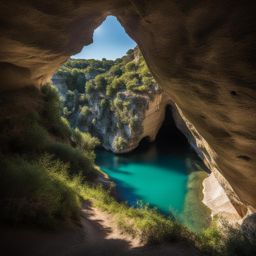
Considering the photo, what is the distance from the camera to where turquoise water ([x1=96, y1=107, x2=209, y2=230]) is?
14.0 meters

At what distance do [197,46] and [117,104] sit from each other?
2292 cm

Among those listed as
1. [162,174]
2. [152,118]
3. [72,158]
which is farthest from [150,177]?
[72,158]

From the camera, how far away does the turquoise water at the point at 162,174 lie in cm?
1402

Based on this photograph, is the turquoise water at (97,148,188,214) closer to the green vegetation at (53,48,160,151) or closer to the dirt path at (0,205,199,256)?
the green vegetation at (53,48,160,151)

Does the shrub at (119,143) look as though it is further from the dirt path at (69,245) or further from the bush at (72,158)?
the dirt path at (69,245)

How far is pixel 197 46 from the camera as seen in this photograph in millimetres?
4430

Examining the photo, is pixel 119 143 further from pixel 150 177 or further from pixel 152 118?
pixel 150 177

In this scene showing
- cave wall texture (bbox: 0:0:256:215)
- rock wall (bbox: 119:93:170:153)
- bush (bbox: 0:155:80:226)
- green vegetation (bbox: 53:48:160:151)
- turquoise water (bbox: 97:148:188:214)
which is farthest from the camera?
green vegetation (bbox: 53:48:160:151)

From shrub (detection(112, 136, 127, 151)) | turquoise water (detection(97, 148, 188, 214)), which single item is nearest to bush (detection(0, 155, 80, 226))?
turquoise water (detection(97, 148, 188, 214))

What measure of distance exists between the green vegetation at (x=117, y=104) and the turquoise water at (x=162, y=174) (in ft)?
9.40

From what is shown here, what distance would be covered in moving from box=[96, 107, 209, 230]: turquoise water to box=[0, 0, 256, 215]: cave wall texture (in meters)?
6.03

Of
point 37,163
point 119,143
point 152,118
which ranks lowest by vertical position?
point 119,143

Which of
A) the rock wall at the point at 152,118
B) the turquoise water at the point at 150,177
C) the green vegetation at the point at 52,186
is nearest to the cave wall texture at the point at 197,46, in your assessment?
the green vegetation at the point at 52,186

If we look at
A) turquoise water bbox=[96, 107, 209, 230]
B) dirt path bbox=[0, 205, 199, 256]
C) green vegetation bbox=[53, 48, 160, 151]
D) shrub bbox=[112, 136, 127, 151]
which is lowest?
turquoise water bbox=[96, 107, 209, 230]
